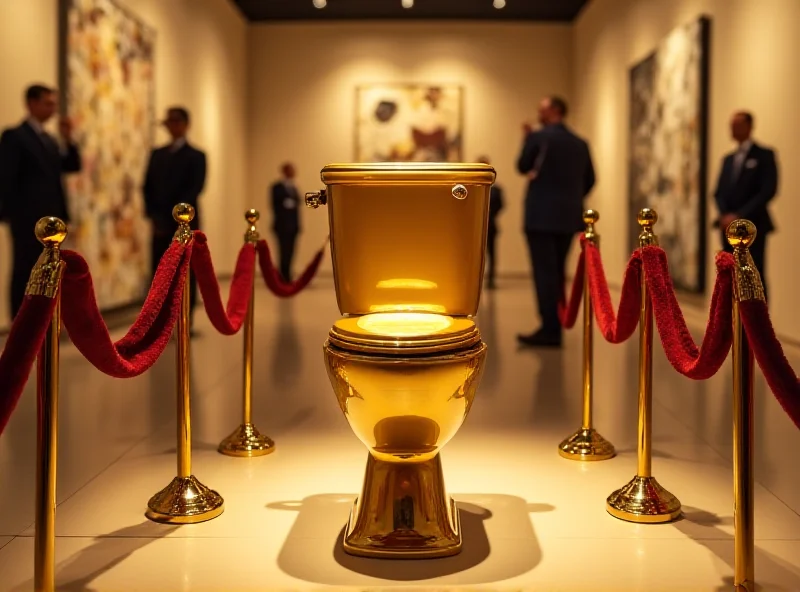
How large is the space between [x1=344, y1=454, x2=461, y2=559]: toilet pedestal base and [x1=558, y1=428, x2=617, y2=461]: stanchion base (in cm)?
101

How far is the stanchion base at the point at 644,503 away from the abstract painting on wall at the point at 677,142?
5.93 m

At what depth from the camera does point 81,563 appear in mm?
2133

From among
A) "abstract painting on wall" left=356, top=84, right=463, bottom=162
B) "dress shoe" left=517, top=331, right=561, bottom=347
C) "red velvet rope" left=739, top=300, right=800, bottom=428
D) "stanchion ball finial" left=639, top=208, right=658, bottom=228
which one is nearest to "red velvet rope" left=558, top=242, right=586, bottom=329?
"stanchion ball finial" left=639, top=208, right=658, bottom=228

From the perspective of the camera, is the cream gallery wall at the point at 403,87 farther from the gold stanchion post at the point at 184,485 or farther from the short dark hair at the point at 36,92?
the gold stanchion post at the point at 184,485

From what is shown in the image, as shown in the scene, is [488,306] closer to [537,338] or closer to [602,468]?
[537,338]

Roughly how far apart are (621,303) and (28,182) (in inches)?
164

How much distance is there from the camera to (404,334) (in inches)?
83.6

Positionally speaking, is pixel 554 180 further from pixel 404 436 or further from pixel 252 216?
pixel 404 436

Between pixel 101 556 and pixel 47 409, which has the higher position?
pixel 47 409

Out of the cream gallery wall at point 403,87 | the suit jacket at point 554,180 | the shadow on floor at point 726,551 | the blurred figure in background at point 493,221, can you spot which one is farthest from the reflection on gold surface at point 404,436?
the cream gallery wall at point 403,87

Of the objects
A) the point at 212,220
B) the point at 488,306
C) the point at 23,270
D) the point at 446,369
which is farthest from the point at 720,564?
the point at 212,220

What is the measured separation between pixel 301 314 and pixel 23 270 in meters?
3.03

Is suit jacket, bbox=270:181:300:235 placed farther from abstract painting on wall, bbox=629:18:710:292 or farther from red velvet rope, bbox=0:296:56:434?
red velvet rope, bbox=0:296:56:434

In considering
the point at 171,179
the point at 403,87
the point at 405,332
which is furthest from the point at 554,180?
the point at 403,87
